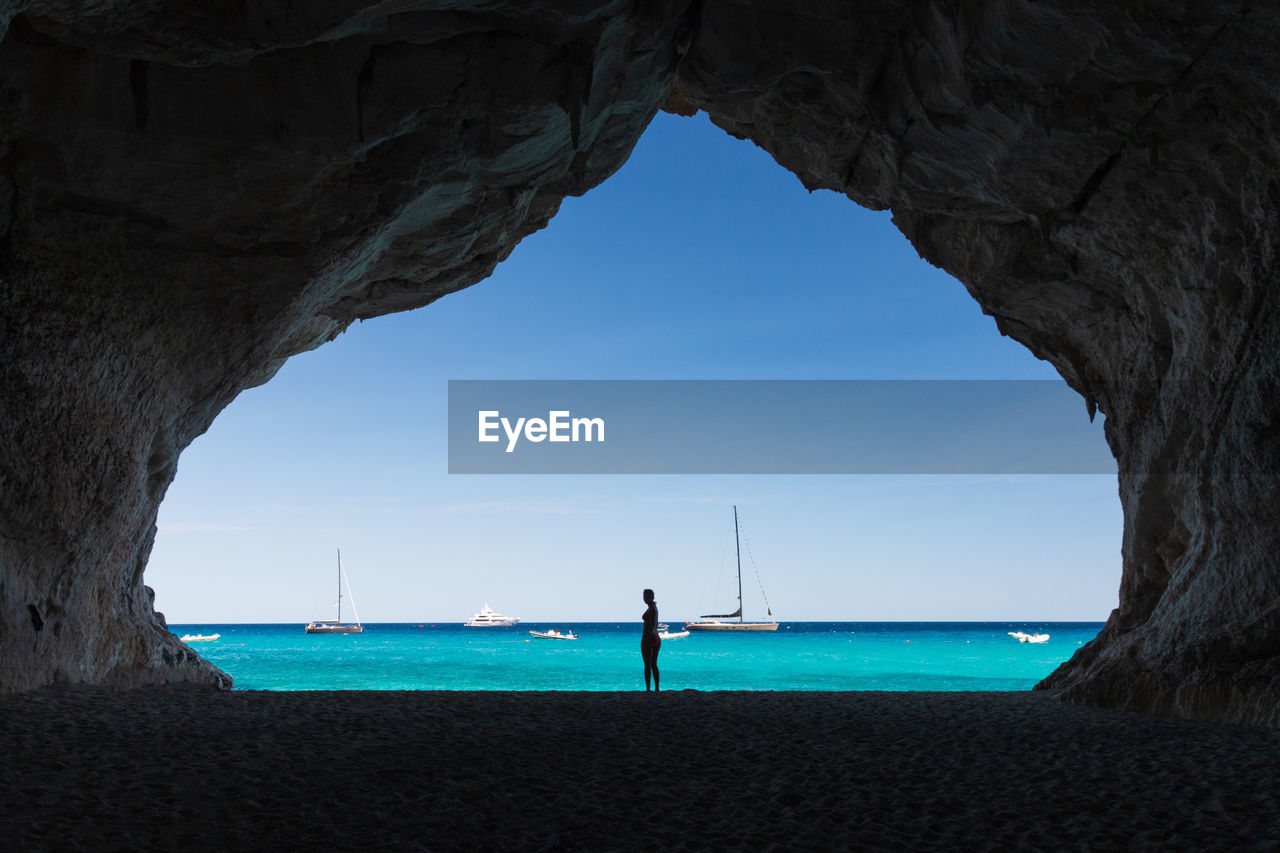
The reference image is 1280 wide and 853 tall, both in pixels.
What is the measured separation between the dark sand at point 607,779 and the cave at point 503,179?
7.20 ft

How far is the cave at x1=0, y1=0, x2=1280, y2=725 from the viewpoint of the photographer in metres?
9.09

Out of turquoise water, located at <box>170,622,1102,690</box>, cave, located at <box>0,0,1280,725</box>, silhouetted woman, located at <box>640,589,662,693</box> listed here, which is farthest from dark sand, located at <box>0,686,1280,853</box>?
turquoise water, located at <box>170,622,1102,690</box>

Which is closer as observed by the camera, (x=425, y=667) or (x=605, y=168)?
(x=605, y=168)

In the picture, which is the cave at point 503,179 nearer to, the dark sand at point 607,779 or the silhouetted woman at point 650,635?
the dark sand at point 607,779

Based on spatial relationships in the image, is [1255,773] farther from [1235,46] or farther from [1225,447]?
[1235,46]

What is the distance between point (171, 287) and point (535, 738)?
25.9 ft

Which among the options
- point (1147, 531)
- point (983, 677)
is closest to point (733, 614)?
point (983, 677)

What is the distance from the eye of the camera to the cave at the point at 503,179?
29.8ft

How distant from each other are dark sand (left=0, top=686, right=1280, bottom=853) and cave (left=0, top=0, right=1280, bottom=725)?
86.4 inches

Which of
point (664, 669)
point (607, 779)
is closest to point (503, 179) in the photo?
point (607, 779)

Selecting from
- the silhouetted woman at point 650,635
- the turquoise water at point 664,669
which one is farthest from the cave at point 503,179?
the turquoise water at point 664,669

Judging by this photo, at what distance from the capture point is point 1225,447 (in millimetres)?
10219

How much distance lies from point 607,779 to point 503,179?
9024mm

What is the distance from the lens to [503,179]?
1195 centimetres
